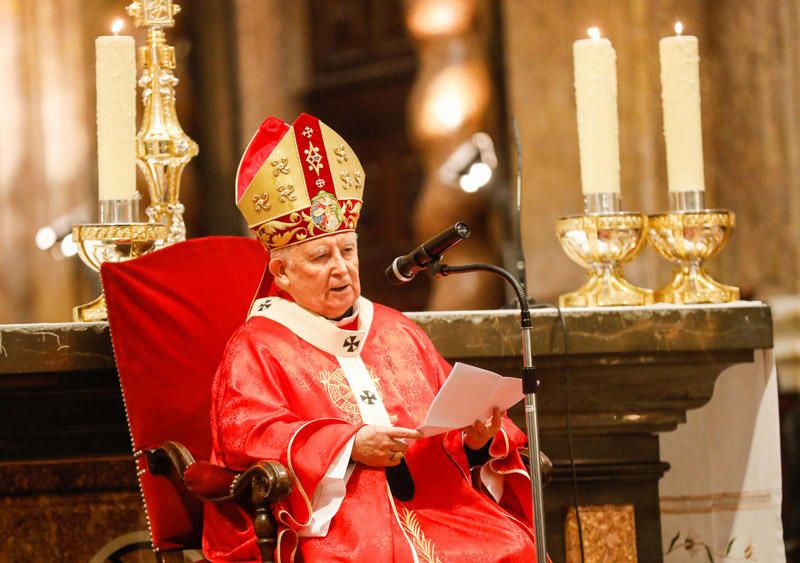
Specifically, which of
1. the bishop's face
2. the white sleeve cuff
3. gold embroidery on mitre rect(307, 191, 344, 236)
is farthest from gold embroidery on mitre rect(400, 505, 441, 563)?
gold embroidery on mitre rect(307, 191, 344, 236)

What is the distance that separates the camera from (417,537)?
133 inches

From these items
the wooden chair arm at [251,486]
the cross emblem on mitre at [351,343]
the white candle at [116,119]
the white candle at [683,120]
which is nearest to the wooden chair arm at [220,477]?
the wooden chair arm at [251,486]

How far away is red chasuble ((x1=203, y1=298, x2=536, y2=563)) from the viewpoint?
3.28 metres

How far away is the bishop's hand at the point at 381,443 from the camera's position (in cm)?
326

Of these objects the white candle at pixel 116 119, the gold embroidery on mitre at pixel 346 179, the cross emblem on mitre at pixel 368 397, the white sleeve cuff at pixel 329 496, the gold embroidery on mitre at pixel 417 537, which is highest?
the white candle at pixel 116 119

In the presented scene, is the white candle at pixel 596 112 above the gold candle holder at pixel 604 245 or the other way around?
above

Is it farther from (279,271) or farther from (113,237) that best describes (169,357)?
(113,237)

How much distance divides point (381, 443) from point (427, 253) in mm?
427

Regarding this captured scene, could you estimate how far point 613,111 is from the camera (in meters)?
4.38

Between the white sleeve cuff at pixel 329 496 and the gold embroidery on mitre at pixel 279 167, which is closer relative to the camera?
the white sleeve cuff at pixel 329 496

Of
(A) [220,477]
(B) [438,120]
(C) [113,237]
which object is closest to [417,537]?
(A) [220,477]

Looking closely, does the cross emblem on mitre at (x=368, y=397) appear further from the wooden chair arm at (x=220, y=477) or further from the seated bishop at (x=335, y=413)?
the wooden chair arm at (x=220, y=477)

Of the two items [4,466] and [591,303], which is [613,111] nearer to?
[591,303]

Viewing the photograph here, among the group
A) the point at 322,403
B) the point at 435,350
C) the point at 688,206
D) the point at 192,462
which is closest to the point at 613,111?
the point at 688,206
